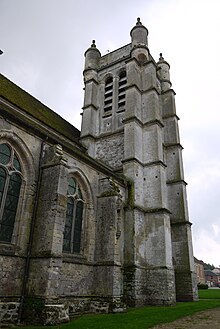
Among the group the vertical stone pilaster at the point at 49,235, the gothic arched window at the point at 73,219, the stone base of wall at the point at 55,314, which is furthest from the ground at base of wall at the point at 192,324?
the gothic arched window at the point at 73,219

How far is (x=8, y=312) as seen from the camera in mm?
8766

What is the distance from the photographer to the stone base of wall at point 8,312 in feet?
28.3

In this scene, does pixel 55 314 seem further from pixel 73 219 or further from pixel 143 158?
pixel 143 158

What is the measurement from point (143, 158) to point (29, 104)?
26.7ft

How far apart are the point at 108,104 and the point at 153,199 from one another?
971 centimetres

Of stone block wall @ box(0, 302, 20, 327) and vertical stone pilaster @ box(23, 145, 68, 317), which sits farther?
vertical stone pilaster @ box(23, 145, 68, 317)

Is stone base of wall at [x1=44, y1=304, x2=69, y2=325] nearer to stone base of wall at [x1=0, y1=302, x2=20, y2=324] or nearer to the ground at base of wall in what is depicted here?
stone base of wall at [x1=0, y1=302, x2=20, y2=324]

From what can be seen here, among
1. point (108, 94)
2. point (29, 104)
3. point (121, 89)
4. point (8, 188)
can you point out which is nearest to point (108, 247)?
point (8, 188)

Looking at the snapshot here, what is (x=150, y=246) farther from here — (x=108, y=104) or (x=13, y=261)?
(x=108, y=104)

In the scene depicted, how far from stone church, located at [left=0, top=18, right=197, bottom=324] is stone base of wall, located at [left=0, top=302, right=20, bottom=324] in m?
0.03

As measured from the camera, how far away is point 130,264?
14555 millimetres

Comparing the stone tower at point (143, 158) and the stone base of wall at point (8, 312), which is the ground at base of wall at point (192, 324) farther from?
the stone tower at point (143, 158)

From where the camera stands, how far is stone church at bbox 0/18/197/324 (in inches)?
378

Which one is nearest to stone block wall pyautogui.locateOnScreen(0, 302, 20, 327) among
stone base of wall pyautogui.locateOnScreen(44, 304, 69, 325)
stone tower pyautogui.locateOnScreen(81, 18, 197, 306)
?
stone base of wall pyautogui.locateOnScreen(44, 304, 69, 325)
